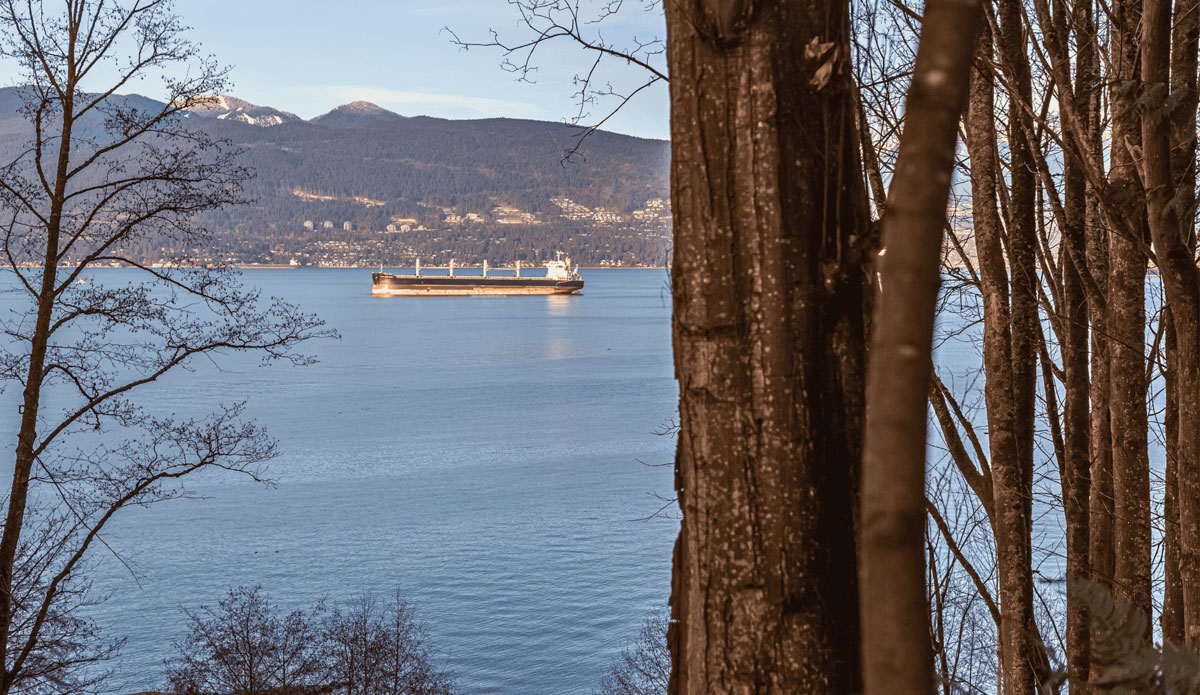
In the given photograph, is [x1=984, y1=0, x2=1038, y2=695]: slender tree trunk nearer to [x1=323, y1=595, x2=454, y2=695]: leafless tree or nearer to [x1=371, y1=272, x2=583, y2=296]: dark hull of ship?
[x1=323, y1=595, x2=454, y2=695]: leafless tree

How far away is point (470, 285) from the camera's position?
114938 millimetres

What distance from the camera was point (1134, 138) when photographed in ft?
10.7

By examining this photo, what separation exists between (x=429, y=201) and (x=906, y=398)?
613ft

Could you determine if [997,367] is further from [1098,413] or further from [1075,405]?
[1075,405]

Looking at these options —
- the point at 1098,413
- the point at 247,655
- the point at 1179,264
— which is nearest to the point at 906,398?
the point at 1179,264

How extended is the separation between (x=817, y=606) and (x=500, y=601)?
25402 mm

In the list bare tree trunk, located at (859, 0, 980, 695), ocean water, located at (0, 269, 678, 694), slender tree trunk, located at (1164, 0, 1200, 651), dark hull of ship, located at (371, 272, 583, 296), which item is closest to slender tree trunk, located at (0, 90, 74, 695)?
ocean water, located at (0, 269, 678, 694)

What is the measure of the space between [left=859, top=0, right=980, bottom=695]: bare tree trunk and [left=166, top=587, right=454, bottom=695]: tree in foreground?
20251mm

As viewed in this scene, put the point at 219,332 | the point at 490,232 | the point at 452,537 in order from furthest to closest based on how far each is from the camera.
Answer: the point at 490,232 < the point at 452,537 < the point at 219,332

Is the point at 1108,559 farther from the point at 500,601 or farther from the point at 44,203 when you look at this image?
the point at 500,601

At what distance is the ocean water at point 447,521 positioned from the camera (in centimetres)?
2422

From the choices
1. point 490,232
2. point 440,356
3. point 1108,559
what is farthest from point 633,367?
point 490,232

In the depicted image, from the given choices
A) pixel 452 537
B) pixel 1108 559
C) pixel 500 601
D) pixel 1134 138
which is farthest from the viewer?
pixel 452 537

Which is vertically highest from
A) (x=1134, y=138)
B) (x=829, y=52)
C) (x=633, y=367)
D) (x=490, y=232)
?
(x=490, y=232)
